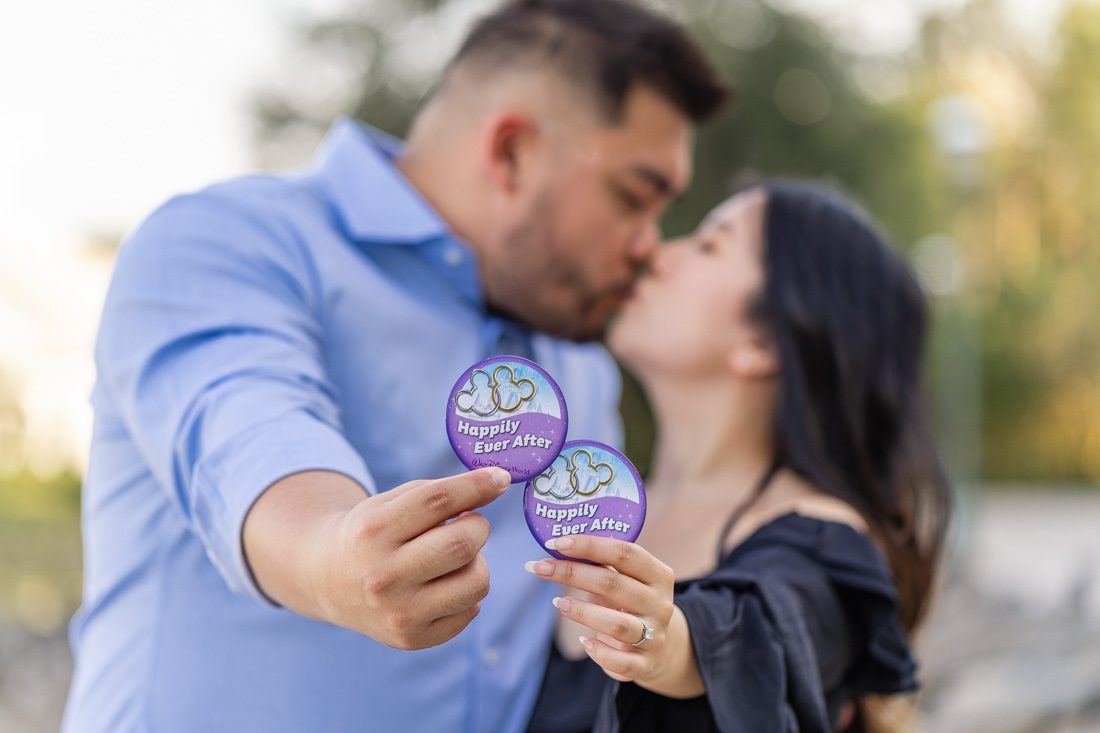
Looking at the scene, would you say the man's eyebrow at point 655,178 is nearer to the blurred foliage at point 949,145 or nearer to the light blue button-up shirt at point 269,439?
the light blue button-up shirt at point 269,439

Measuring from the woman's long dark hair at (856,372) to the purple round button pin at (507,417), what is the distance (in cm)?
120

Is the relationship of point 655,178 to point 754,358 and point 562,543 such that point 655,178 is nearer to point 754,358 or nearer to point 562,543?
point 754,358

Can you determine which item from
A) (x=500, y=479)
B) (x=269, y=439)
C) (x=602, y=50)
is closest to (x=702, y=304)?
(x=602, y=50)

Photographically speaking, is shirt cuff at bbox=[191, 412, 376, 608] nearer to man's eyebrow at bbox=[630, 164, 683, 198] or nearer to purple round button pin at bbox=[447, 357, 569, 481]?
purple round button pin at bbox=[447, 357, 569, 481]

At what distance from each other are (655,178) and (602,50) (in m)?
0.33

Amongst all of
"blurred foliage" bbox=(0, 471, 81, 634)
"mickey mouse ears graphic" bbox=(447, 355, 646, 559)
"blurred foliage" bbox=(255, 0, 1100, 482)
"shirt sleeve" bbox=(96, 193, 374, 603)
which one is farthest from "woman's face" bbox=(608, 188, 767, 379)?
"blurred foliage" bbox=(0, 471, 81, 634)

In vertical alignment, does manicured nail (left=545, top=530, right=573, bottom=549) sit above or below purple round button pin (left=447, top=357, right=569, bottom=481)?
below

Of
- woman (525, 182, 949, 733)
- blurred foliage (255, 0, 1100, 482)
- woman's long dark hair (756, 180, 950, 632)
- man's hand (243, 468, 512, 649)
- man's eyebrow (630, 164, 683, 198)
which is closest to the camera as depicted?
man's hand (243, 468, 512, 649)

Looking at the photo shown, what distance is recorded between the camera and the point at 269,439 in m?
1.40

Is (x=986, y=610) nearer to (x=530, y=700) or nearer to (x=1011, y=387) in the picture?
(x=530, y=700)

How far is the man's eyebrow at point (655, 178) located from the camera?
269 centimetres

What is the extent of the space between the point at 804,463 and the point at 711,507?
22 centimetres

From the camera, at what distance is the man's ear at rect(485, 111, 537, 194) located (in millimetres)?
2566

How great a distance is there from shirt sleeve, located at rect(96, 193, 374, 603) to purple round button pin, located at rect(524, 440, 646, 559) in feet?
0.75
